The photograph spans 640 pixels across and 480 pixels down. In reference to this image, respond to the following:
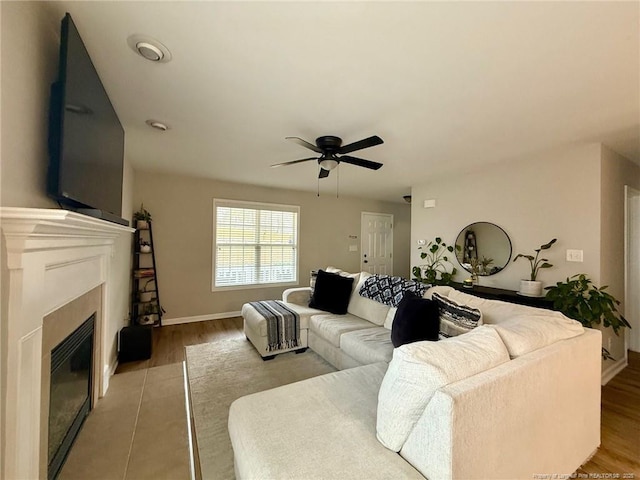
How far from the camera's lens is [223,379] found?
8.18ft

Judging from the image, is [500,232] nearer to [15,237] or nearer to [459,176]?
[459,176]

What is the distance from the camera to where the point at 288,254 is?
17.5ft

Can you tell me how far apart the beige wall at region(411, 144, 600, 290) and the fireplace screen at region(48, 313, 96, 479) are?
422 cm

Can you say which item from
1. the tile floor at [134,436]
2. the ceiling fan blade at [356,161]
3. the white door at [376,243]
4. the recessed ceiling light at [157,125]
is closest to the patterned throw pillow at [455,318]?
the ceiling fan blade at [356,161]

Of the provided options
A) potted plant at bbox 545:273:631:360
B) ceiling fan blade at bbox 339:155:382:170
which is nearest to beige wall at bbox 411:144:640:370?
potted plant at bbox 545:273:631:360

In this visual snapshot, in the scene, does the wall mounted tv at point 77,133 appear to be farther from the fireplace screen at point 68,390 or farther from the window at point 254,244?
the window at point 254,244

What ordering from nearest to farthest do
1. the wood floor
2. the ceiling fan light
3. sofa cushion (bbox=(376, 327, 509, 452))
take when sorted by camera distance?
1. sofa cushion (bbox=(376, 327, 509, 452))
2. the wood floor
3. the ceiling fan light

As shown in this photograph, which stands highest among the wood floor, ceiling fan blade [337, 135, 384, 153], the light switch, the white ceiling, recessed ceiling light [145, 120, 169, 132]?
the white ceiling

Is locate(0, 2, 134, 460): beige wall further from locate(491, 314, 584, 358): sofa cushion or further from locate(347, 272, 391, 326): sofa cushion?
locate(347, 272, 391, 326): sofa cushion

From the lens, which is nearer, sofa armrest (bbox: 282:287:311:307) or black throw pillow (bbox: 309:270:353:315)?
black throw pillow (bbox: 309:270:353:315)

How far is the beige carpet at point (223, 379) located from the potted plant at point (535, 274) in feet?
7.60

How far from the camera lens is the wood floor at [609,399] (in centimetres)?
162

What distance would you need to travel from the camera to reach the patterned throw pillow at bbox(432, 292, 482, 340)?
1813 millimetres

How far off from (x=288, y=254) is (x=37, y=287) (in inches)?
168
